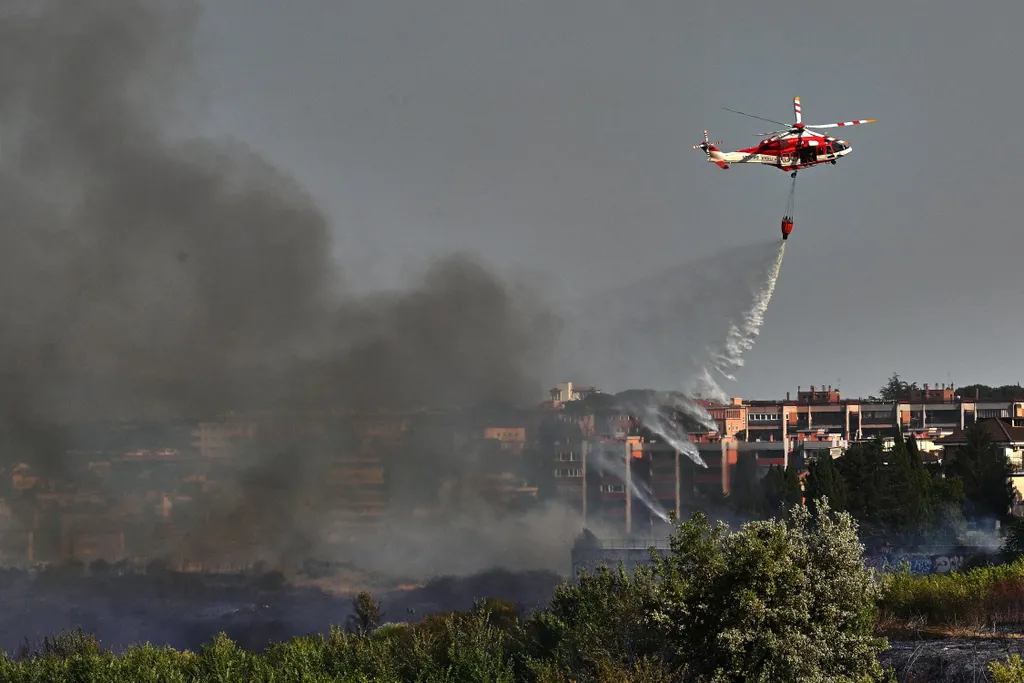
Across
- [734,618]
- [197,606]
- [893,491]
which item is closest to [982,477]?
[893,491]

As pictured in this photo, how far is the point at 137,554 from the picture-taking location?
74.9m

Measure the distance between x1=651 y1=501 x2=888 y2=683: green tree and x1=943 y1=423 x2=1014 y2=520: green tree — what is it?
6665cm

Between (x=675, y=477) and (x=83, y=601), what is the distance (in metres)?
41.8

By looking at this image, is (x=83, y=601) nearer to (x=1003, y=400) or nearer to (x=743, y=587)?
(x=743, y=587)

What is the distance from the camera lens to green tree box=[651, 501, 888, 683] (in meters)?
26.8

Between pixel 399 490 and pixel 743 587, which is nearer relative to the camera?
pixel 743 587

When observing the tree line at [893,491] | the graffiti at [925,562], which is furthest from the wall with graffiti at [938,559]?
the tree line at [893,491]

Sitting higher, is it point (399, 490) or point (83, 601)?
point (399, 490)

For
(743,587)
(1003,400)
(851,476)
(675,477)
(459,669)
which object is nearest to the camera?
(743,587)

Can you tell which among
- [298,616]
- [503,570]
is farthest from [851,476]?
[298,616]

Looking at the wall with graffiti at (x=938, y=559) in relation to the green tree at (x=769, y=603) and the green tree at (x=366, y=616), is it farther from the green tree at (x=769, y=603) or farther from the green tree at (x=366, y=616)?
the green tree at (x=769, y=603)

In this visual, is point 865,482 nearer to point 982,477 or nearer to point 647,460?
point 982,477

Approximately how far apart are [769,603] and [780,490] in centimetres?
6311

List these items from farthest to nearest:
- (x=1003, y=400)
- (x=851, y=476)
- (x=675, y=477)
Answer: (x=1003, y=400), (x=675, y=477), (x=851, y=476)
